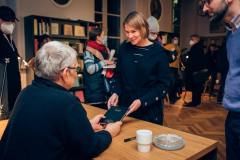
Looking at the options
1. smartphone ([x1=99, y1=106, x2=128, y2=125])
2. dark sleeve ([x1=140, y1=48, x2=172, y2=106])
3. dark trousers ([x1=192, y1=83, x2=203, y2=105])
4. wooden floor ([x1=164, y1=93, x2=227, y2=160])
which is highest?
dark sleeve ([x1=140, y1=48, x2=172, y2=106])

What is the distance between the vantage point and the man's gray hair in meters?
1.12

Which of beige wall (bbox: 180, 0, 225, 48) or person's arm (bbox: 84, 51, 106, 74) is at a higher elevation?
beige wall (bbox: 180, 0, 225, 48)

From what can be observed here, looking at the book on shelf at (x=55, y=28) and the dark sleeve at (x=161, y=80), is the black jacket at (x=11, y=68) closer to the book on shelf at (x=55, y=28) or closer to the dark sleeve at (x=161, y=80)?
the book on shelf at (x=55, y=28)

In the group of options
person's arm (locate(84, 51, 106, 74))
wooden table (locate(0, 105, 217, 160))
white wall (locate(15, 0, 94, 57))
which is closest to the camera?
wooden table (locate(0, 105, 217, 160))

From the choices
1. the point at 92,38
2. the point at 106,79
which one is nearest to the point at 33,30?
the point at 92,38

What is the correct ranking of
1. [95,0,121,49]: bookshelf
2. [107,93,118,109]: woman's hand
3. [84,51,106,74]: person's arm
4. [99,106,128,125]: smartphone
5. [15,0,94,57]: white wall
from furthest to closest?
[95,0,121,49]: bookshelf < [15,0,94,57]: white wall < [84,51,106,74]: person's arm < [107,93,118,109]: woman's hand < [99,106,128,125]: smartphone

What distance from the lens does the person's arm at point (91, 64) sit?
2943 mm

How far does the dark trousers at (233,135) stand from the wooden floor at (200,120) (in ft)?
5.40

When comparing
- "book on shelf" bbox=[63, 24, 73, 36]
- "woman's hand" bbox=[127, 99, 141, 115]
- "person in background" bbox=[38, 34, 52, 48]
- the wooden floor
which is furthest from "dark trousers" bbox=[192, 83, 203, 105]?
"woman's hand" bbox=[127, 99, 141, 115]

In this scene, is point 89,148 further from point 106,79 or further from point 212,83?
point 212,83

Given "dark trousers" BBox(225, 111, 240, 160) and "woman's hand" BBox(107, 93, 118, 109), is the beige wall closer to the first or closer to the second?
"woman's hand" BBox(107, 93, 118, 109)

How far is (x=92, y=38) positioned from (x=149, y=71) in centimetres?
159

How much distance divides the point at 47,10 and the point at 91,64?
3000 millimetres

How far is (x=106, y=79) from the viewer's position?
3.12 metres
